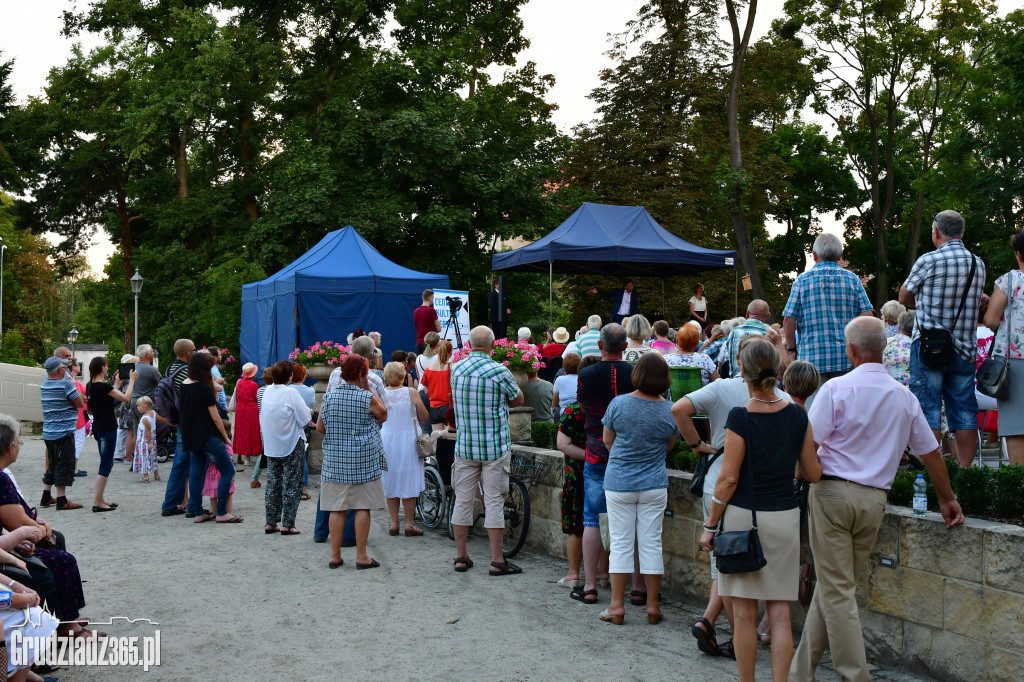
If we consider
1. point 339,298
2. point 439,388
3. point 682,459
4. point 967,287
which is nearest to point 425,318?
point 339,298

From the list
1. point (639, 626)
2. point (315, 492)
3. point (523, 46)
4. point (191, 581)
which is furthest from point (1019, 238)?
point (523, 46)

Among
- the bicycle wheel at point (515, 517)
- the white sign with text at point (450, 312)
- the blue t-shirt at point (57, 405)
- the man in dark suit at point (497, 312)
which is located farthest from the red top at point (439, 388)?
the man in dark suit at point (497, 312)

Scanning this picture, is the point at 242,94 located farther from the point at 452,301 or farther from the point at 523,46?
the point at 452,301

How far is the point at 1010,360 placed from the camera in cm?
568

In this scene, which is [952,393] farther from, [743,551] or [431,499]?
[431,499]

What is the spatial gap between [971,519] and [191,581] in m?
5.77

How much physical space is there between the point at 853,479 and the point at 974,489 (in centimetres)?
118

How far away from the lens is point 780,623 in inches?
174

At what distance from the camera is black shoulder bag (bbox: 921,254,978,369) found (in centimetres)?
596

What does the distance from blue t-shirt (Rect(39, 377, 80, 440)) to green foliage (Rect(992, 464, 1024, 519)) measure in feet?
31.0

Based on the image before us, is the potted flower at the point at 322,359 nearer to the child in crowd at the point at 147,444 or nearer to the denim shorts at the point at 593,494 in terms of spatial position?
the child in crowd at the point at 147,444

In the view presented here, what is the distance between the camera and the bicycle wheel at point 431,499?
9.29 m

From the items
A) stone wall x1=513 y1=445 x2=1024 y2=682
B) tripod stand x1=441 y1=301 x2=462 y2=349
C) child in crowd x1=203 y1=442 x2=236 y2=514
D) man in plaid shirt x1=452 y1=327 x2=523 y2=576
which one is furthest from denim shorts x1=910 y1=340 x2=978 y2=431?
tripod stand x1=441 y1=301 x2=462 y2=349

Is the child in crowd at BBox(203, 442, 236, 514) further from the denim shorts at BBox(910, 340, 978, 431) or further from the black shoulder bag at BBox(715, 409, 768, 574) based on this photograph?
the denim shorts at BBox(910, 340, 978, 431)
